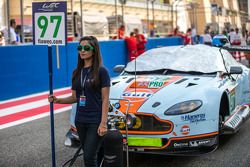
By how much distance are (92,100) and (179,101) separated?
5.32ft

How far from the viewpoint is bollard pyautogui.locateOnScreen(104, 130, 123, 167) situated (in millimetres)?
3771

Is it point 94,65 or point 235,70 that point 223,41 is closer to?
point 235,70

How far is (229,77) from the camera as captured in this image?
21.1 ft

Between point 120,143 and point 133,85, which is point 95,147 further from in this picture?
point 133,85

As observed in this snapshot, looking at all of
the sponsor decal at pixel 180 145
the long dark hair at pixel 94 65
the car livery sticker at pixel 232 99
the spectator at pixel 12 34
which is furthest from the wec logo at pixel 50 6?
the spectator at pixel 12 34

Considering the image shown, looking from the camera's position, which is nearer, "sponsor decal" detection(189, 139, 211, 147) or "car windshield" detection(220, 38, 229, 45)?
"sponsor decal" detection(189, 139, 211, 147)

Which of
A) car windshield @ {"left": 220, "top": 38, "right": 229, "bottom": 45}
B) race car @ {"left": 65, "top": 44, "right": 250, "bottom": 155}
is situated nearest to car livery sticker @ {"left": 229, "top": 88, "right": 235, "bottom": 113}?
race car @ {"left": 65, "top": 44, "right": 250, "bottom": 155}

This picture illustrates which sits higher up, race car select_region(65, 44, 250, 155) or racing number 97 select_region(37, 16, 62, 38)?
racing number 97 select_region(37, 16, 62, 38)

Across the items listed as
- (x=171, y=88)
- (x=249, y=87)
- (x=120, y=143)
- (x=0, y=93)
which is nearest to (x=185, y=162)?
(x=171, y=88)

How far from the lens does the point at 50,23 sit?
4.77 meters

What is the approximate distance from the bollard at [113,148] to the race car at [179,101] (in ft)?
1.54

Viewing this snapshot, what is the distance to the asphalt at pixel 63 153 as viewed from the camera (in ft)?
17.3

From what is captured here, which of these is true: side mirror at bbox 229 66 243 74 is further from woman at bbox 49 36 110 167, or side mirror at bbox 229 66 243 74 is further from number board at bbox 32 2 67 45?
woman at bbox 49 36 110 167

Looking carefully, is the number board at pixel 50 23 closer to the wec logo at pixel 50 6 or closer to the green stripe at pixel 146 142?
the wec logo at pixel 50 6
